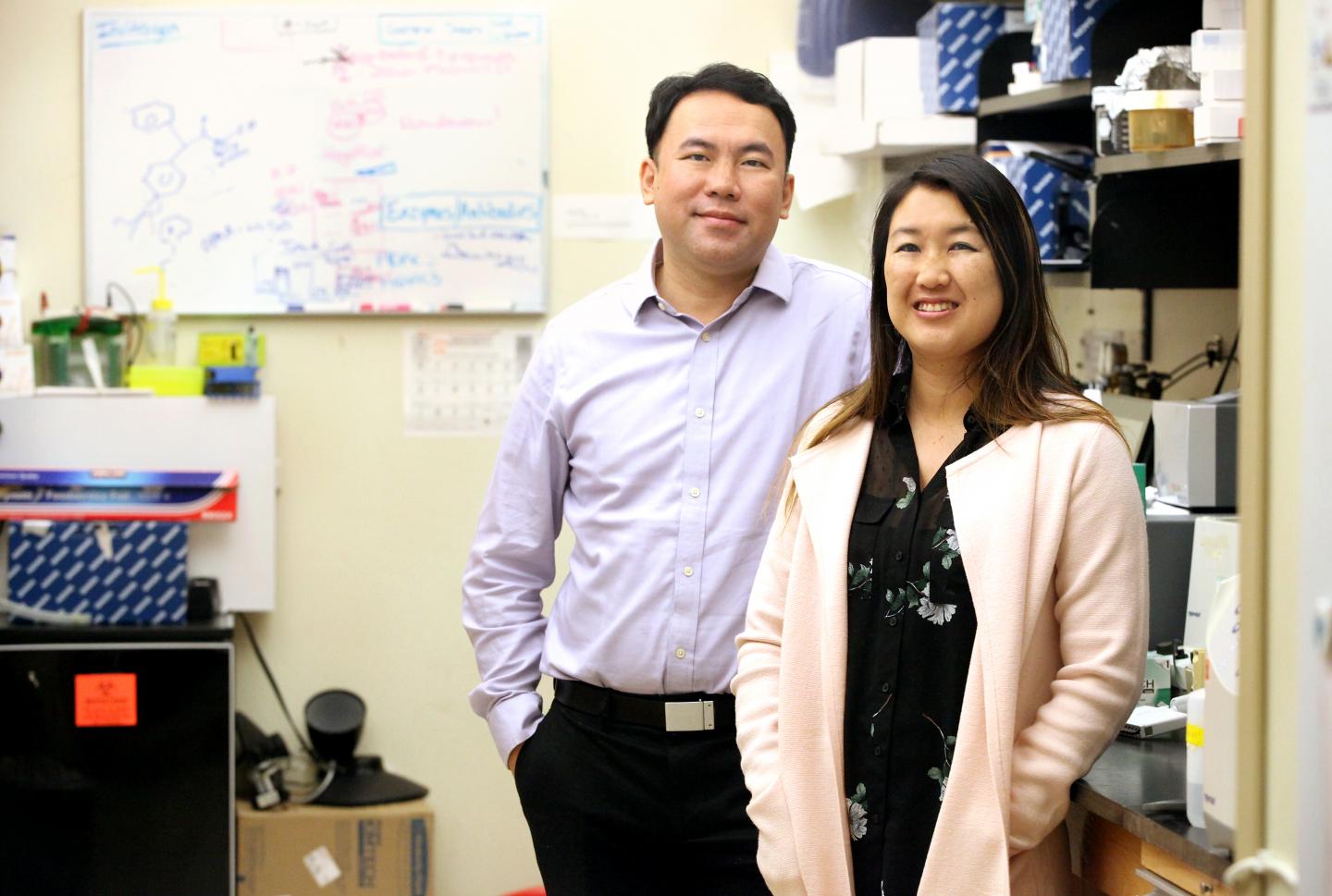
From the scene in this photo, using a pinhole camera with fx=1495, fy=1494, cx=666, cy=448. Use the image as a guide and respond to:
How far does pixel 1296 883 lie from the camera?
1140 mm

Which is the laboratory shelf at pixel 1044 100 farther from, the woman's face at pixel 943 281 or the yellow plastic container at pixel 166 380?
the yellow plastic container at pixel 166 380

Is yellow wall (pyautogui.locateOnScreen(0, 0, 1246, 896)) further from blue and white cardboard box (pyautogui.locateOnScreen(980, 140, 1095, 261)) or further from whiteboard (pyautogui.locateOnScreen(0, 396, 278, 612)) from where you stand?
blue and white cardboard box (pyautogui.locateOnScreen(980, 140, 1095, 261))

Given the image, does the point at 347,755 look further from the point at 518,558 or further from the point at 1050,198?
the point at 1050,198

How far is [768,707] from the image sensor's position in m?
1.70

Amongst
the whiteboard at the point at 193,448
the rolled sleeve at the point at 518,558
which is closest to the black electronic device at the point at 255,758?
the whiteboard at the point at 193,448

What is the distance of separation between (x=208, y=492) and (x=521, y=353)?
0.79 meters

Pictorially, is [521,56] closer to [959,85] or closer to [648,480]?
[959,85]

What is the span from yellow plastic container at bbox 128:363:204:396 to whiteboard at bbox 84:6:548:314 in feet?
0.59

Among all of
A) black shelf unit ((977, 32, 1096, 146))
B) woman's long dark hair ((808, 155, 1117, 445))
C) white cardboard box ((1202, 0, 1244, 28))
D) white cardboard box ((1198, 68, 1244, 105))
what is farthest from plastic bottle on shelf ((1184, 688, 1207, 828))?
black shelf unit ((977, 32, 1096, 146))

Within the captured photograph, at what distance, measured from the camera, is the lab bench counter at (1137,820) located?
4.99 feet

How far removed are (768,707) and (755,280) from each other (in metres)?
0.69

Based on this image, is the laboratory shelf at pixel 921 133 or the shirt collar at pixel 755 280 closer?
the shirt collar at pixel 755 280

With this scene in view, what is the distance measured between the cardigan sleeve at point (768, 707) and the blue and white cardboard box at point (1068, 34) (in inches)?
50.4

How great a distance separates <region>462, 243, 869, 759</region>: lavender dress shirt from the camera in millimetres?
2043
